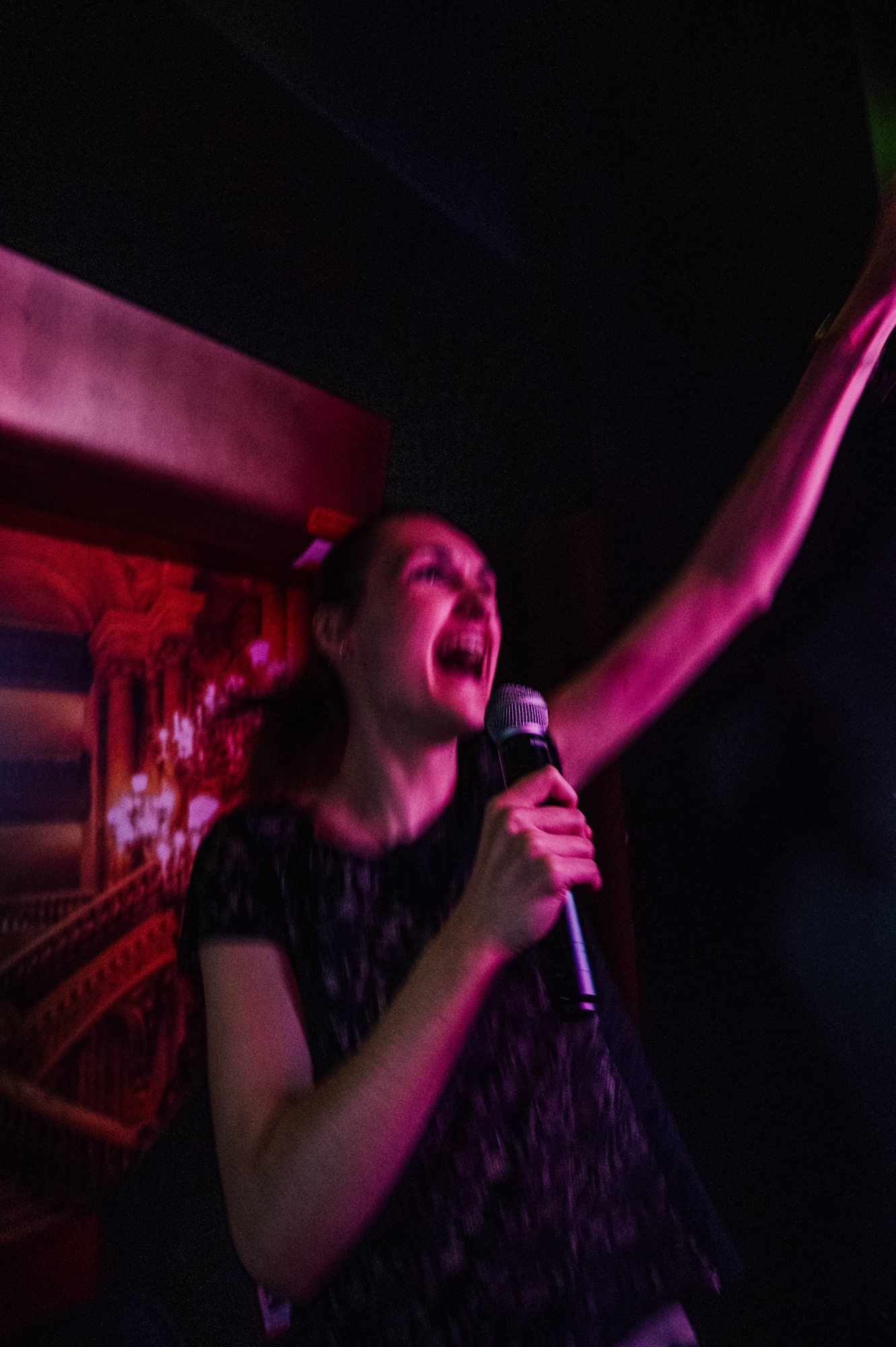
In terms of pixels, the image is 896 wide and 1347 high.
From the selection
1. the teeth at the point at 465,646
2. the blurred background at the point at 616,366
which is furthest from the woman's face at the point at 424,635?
the blurred background at the point at 616,366

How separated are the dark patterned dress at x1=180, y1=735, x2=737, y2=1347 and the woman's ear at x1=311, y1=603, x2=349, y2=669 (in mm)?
257

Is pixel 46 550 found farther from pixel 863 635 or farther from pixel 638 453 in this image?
pixel 863 635

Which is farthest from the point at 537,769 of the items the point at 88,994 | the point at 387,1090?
the point at 88,994

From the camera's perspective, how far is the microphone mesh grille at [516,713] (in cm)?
82

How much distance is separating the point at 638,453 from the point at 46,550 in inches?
47.7

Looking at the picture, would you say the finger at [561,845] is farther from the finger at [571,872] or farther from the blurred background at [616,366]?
the blurred background at [616,366]

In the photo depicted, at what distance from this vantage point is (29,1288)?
132 cm

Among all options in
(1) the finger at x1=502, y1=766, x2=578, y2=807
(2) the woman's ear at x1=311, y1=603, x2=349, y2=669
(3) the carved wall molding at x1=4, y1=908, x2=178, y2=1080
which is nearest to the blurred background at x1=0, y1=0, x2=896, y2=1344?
(3) the carved wall molding at x1=4, y1=908, x2=178, y2=1080

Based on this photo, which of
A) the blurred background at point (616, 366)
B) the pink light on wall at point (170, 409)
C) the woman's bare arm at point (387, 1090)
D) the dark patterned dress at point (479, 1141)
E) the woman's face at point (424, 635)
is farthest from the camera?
the pink light on wall at point (170, 409)

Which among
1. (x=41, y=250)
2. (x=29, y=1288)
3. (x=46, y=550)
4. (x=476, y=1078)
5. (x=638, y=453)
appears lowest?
(x=29, y=1288)

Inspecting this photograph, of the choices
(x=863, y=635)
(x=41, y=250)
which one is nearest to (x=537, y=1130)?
(x=863, y=635)

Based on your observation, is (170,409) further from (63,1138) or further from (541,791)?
(63,1138)

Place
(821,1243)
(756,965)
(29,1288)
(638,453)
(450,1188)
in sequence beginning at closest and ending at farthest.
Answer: (450,1188) < (821,1243) < (756,965) < (29,1288) < (638,453)

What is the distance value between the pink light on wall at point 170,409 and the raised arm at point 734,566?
82cm
